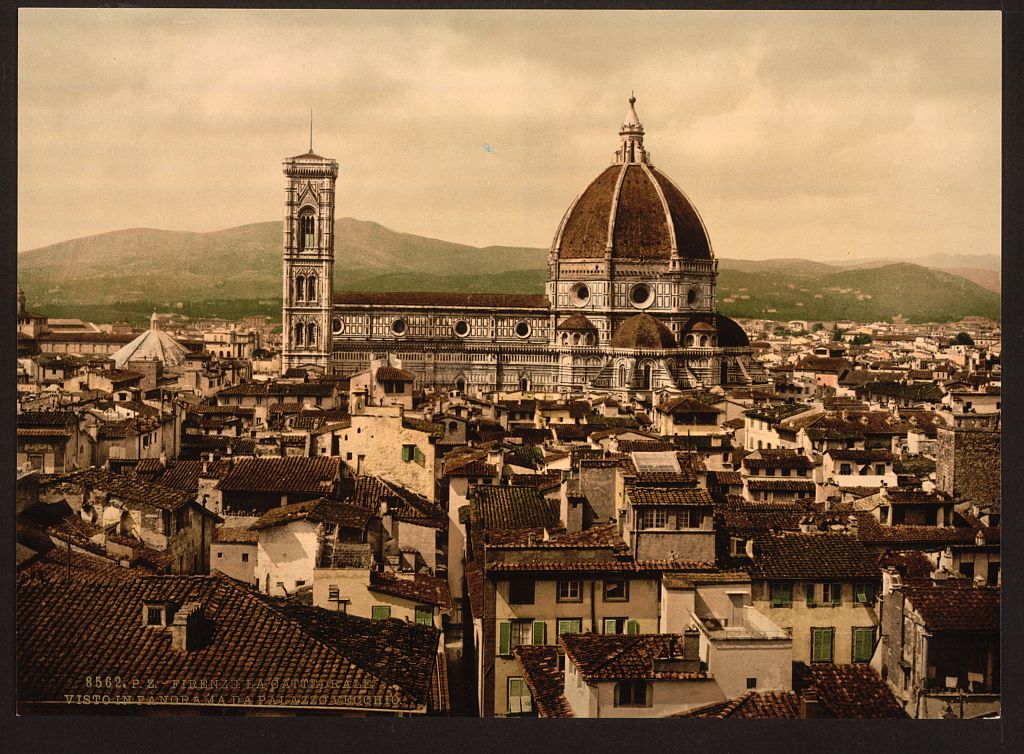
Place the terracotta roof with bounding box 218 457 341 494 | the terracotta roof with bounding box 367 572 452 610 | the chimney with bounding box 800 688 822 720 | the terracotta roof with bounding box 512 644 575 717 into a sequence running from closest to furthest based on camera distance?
the chimney with bounding box 800 688 822 720 < the terracotta roof with bounding box 512 644 575 717 < the terracotta roof with bounding box 367 572 452 610 < the terracotta roof with bounding box 218 457 341 494

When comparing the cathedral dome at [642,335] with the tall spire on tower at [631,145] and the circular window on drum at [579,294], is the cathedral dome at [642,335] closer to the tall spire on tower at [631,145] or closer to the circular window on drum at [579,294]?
the circular window on drum at [579,294]

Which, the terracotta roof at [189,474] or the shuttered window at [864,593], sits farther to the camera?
the terracotta roof at [189,474]

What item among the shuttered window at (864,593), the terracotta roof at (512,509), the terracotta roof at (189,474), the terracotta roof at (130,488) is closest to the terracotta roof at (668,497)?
the shuttered window at (864,593)

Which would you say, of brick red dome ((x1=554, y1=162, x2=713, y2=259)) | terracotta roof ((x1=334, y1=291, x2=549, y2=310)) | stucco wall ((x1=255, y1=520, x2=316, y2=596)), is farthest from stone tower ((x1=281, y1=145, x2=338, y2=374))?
stucco wall ((x1=255, y1=520, x2=316, y2=596))

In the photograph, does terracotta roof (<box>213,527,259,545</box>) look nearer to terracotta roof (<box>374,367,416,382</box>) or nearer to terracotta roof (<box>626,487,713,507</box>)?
terracotta roof (<box>626,487,713,507</box>)

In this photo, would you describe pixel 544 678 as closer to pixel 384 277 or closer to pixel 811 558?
pixel 811 558

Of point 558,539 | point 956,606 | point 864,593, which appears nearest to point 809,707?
point 956,606
